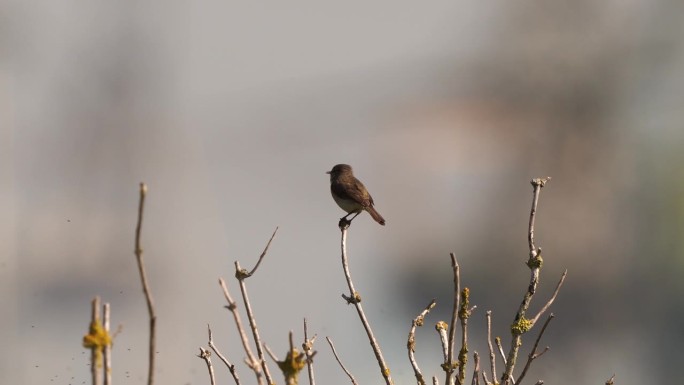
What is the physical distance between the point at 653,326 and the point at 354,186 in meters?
34.7

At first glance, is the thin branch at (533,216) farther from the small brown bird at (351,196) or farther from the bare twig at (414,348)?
the small brown bird at (351,196)

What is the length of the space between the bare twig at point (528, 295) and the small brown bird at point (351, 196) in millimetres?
5075

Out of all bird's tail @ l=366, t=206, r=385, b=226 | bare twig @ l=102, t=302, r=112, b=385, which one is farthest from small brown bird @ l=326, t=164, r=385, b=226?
bare twig @ l=102, t=302, r=112, b=385

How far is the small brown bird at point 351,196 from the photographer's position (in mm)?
9891

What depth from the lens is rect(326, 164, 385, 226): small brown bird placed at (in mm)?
9891

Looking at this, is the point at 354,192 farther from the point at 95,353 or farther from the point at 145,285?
the point at 145,285

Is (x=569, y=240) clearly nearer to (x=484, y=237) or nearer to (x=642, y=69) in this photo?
(x=484, y=237)

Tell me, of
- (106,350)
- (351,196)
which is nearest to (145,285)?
(106,350)

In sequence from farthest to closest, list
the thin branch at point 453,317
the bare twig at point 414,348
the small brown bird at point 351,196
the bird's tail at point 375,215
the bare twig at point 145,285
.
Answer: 1. the bird's tail at point 375,215
2. the small brown bird at point 351,196
3. the bare twig at point 414,348
4. the thin branch at point 453,317
5. the bare twig at point 145,285

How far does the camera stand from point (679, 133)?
4844cm

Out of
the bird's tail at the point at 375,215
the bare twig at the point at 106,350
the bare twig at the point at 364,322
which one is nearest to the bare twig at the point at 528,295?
the bare twig at the point at 364,322

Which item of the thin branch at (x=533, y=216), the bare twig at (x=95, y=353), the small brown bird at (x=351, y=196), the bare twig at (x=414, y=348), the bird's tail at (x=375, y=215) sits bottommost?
the bare twig at (x=95, y=353)

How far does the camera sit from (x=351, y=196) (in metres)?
9.94

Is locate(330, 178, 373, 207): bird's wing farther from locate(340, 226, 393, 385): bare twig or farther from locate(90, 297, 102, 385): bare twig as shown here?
locate(90, 297, 102, 385): bare twig
